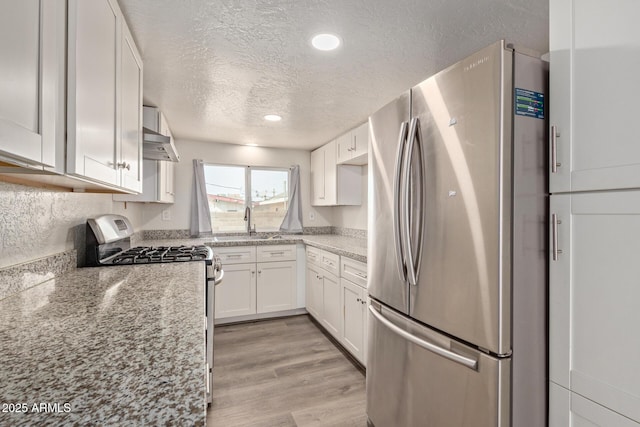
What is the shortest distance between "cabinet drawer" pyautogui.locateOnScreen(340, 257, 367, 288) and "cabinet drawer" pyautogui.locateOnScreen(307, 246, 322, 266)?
58 centimetres

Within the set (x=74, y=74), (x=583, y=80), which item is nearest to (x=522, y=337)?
(x=583, y=80)

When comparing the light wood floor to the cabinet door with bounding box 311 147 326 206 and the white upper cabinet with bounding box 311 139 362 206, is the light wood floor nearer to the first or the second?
the white upper cabinet with bounding box 311 139 362 206

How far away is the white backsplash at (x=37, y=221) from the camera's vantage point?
1.08 metres

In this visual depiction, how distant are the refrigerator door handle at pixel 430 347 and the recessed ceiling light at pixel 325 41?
146 centimetres

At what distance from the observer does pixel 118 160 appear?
4.13 ft

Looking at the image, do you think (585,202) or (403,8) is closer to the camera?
(585,202)

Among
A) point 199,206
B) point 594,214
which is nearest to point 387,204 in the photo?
point 594,214

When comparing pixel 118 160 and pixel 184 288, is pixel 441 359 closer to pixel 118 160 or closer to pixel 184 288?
pixel 184 288

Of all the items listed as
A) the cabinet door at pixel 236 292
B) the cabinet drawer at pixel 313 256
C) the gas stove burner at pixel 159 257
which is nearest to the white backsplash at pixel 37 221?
the gas stove burner at pixel 159 257

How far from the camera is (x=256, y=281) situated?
3.44m

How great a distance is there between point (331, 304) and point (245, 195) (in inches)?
78.2

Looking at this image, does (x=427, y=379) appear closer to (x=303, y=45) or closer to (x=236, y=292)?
(x=303, y=45)

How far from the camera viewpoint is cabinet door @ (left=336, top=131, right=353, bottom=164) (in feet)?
10.4

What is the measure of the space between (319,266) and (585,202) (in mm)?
2540
